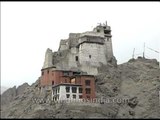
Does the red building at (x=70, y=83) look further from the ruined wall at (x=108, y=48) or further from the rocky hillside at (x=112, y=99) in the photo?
the ruined wall at (x=108, y=48)

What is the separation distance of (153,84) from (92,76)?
15.5 m

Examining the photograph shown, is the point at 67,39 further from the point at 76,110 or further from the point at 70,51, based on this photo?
the point at 76,110

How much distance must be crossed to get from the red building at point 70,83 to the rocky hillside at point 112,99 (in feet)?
8.68

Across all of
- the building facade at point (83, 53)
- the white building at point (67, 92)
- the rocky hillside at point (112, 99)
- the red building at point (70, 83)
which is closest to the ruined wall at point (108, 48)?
the building facade at point (83, 53)

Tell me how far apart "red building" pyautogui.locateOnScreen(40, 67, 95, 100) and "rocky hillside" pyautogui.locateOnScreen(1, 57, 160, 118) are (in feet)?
8.68

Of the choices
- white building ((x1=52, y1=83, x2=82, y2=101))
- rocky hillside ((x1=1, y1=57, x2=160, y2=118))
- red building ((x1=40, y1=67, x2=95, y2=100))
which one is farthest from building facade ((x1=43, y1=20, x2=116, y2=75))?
white building ((x1=52, y1=83, x2=82, y2=101))

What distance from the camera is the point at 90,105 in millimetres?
Answer: 109938

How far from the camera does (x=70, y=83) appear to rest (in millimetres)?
115938

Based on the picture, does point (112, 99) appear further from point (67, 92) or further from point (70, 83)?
point (67, 92)

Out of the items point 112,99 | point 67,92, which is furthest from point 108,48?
point 67,92

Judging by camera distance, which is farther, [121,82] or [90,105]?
[121,82]

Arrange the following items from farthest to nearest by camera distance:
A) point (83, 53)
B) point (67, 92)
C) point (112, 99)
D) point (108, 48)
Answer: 1. point (108, 48)
2. point (83, 53)
3. point (112, 99)
4. point (67, 92)

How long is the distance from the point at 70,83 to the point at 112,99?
10405mm

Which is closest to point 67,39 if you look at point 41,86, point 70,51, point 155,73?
point 70,51
